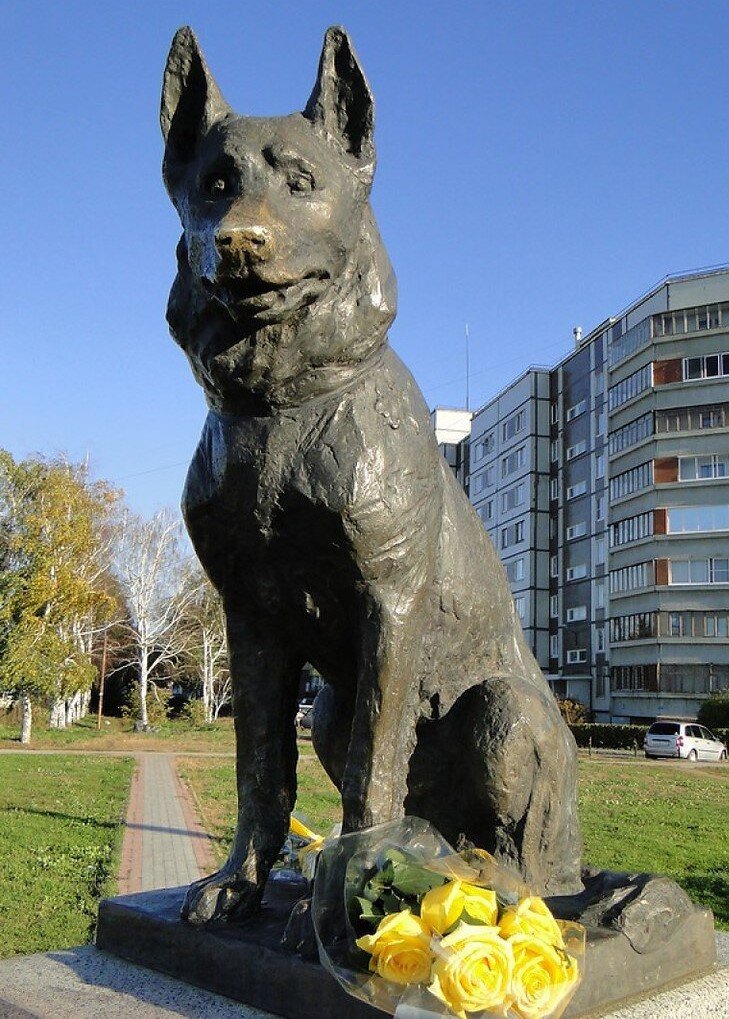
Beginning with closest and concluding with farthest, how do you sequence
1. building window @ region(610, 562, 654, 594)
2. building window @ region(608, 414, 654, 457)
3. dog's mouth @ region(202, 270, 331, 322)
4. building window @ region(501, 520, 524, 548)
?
1. dog's mouth @ region(202, 270, 331, 322)
2. building window @ region(610, 562, 654, 594)
3. building window @ region(608, 414, 654, 457)
4. building window @ region(501, 520, 524, 548)

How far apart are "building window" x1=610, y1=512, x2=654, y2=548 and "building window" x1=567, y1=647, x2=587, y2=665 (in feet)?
17.8

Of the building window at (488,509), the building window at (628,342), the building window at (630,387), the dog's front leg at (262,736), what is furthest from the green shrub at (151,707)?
the dog's front leg at (262,736)

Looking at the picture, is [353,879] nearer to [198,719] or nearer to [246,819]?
[246,819]

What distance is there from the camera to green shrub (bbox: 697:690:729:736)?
108 ft

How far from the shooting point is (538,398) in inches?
1864

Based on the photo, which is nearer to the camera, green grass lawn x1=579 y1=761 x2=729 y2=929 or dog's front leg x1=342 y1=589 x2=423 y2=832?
dog's front leg x1=342 y1=589 x2=423 y2=832

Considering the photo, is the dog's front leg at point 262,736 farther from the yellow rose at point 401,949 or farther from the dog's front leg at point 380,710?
the yellow rose at point 401,949

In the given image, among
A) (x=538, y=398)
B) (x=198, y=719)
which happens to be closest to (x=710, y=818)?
(x=198, y=719)

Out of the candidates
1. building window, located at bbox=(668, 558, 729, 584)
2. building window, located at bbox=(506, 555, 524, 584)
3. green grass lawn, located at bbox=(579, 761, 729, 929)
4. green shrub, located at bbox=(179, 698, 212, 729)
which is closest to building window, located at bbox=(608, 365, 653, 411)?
building window, located at bbox=(668, 558, 729, 584)

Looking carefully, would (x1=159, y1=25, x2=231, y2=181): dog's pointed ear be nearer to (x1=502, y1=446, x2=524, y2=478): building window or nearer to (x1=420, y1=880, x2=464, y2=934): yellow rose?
(x1=420, y1=880, x2=464, y2=934): yellow rose

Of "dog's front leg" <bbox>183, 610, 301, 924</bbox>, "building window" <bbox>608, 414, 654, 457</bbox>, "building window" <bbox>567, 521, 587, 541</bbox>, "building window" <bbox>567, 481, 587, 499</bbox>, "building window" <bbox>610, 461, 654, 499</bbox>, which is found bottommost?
"dog's front leg" <bbox>183, 610, 301, 924</bbox>

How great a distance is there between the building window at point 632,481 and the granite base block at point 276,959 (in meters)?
37.4

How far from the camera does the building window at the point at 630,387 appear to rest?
3859cm

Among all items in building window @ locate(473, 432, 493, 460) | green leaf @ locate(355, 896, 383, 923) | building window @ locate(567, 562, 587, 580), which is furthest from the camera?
building window @ locate(473, 432, 493, 460)
